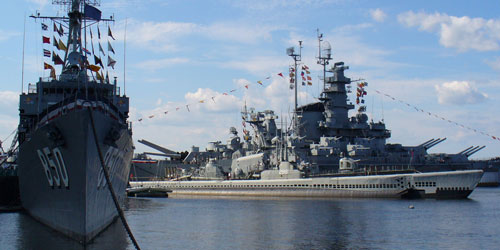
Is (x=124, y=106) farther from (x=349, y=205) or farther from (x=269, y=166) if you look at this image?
(x=269, y=166)

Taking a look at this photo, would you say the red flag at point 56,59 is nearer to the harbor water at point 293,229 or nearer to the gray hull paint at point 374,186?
the harbor water at point 293,229

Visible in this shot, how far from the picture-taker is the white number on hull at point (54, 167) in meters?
17.6

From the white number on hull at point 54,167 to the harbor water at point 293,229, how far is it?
2010mm

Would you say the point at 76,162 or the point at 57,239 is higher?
the point at 76,162

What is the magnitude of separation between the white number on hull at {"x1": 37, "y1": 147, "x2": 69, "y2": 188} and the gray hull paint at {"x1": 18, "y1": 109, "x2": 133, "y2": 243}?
8 cm

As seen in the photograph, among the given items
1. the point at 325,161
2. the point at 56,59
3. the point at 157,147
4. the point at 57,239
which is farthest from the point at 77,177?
the point at 157,147

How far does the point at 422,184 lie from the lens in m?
42.2

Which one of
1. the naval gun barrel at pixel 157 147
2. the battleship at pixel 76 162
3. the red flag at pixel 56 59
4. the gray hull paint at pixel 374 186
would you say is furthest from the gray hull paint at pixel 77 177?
the naval gun barrel at pixel 157 147

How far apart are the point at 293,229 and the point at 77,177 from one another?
1074 cm

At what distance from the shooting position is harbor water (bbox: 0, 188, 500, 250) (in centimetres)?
1986

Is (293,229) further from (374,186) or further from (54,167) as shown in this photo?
(374,186)

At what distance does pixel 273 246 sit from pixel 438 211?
15254 millimetres

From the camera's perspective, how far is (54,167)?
18312 mm

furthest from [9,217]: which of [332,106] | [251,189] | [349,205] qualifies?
[332,106]
